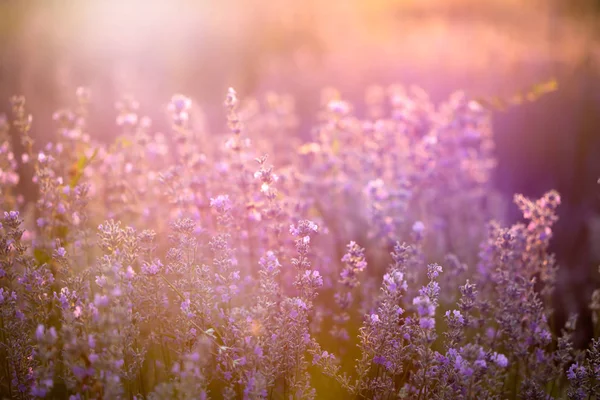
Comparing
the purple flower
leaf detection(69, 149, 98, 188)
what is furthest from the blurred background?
the purple flower

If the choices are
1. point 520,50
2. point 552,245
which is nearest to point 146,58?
point 520,50

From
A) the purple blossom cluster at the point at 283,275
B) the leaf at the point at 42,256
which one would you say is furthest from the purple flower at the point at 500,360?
the leaf at the point at 42,256

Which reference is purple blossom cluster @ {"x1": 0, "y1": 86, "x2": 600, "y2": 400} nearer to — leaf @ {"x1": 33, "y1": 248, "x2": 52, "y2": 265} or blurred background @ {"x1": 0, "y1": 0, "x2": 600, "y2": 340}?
leaf @ {"x1": 33, "y1": 248, "x2": 52, "y2": 265}

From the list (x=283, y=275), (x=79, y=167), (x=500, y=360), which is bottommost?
(x=500, y=360)

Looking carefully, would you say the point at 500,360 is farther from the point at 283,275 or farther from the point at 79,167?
the point at 79,167

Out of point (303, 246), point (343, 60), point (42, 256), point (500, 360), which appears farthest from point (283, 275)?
point (343, 60)
